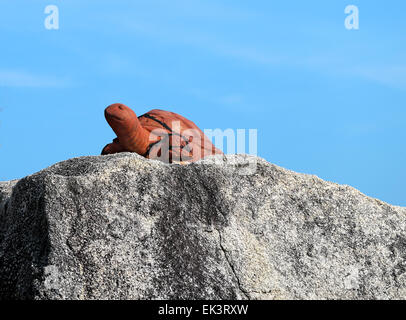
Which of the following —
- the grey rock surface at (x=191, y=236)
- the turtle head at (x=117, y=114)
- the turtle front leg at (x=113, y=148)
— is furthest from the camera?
the turtle front leg at (x=113, y=148)

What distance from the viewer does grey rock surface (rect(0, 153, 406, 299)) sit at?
2.64 m

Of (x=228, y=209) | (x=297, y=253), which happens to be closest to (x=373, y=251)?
(x=297, y=253)

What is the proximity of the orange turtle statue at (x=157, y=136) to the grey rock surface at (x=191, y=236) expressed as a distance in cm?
95

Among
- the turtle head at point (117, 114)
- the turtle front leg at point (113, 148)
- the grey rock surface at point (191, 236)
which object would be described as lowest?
the grey rock surface at point (191, 236)

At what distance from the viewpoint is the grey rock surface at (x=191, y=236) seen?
264cm

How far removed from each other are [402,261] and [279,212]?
759 mm

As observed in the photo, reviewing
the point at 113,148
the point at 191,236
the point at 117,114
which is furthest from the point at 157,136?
the point at 191,236

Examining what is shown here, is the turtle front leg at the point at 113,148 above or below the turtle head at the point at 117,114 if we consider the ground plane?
below

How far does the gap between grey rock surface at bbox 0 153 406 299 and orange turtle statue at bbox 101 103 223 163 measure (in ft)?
3.12

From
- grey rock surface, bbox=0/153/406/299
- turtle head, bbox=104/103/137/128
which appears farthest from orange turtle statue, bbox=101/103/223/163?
grey rock surface, bbox=0/153/406/299

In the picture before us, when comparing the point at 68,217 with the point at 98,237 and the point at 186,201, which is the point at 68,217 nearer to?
the point at 98,237

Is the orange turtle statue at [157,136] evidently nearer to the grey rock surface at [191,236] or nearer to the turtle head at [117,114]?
the turtle head at [117,114]

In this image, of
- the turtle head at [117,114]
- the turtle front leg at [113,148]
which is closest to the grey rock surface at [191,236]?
the turtle head at [117,114]

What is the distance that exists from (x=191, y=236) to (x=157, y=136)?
1.83 metres
